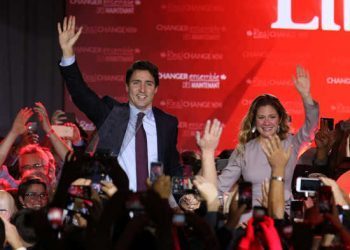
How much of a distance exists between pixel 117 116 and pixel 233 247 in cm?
177

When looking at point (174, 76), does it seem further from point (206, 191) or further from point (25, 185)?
point (206, 191)

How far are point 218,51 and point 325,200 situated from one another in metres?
6.88

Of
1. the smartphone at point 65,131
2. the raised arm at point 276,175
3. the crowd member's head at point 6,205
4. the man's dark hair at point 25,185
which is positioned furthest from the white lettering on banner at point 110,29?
the raised arm at point 276,175

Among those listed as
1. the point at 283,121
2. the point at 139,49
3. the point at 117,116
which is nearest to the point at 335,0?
the point at 139,49

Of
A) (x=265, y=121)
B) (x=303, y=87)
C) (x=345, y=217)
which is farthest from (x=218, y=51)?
(x=345, y=217)

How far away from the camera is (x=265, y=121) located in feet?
14.5

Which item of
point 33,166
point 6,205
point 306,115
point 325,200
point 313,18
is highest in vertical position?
point 313,18

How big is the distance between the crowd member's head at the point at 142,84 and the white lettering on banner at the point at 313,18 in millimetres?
5077

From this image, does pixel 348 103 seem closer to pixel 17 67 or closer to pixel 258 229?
pixel 17 67

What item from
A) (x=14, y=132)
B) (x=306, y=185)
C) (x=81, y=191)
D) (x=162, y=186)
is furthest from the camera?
(x=14, y=132)

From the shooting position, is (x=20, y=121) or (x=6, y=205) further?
(x=20, y=121)

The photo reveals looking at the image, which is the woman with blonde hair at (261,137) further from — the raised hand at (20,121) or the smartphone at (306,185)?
the raised hand at (20,121)

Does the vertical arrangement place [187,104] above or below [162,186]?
above

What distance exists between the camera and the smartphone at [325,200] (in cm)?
222
